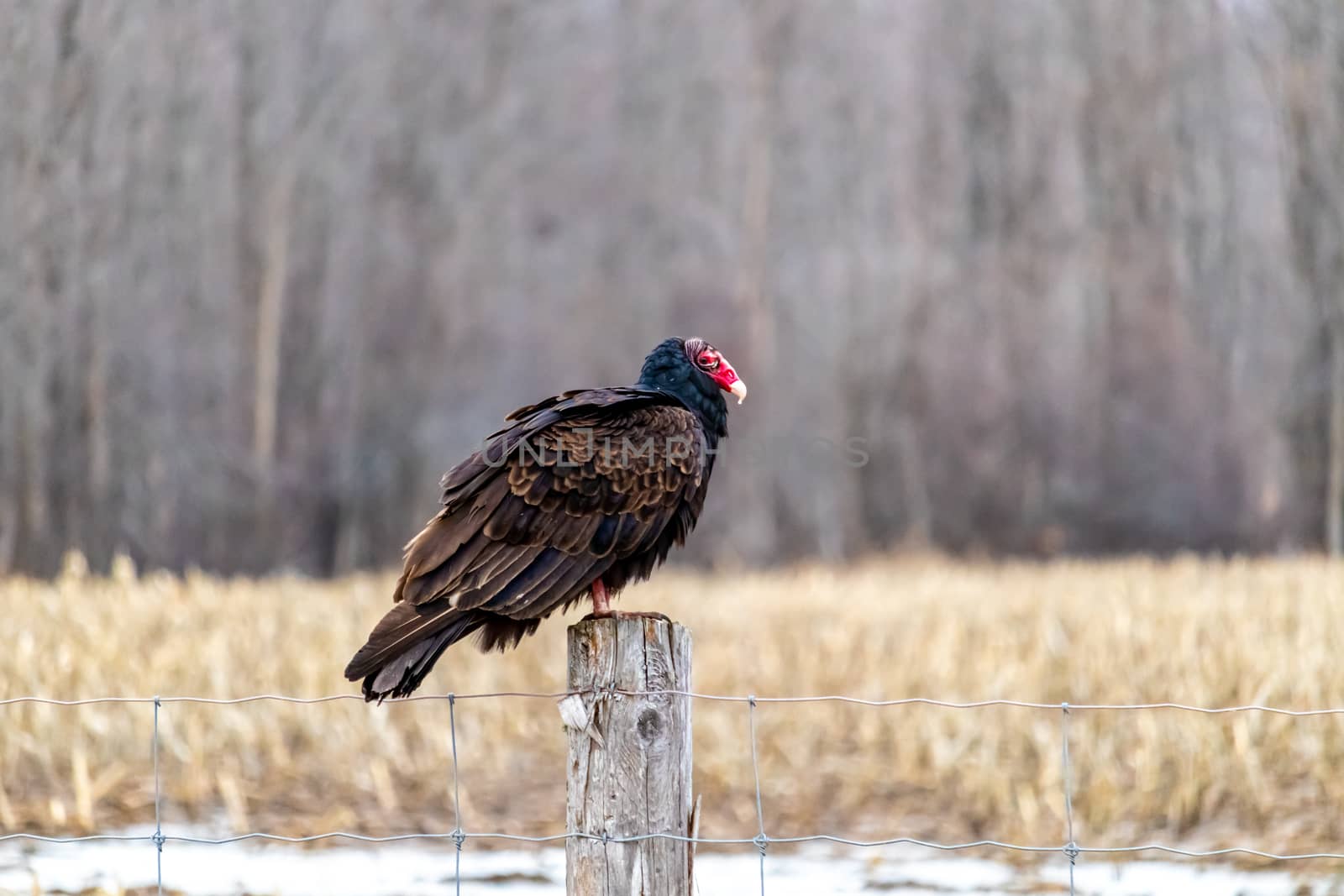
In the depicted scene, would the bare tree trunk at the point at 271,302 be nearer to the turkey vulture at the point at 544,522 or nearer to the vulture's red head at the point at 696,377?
the vulture's red head at the point at 696,377

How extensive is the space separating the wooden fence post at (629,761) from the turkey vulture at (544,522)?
359 millimetres

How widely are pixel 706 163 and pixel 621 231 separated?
1.66 metres

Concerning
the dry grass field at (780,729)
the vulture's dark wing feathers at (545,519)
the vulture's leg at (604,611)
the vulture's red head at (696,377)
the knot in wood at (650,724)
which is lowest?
the dry grass field at (780,729)

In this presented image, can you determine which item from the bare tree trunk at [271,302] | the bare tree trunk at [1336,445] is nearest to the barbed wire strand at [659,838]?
the bare tree trunk at [1336,445]

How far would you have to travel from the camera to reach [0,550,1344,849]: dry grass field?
6.10 metres

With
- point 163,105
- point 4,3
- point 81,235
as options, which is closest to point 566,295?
point 163,105

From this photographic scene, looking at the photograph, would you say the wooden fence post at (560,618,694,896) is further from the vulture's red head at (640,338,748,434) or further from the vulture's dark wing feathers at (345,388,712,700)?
the vulture's red head at (640,338,748,434)

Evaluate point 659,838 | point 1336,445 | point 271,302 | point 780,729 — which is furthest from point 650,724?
point 271,302

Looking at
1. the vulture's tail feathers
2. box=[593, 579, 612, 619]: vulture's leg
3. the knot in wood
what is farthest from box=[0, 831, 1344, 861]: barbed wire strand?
box=[593, 579, 612, 619]: vulture's leg

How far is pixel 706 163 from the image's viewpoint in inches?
852

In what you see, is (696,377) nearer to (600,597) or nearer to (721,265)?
(600,597)

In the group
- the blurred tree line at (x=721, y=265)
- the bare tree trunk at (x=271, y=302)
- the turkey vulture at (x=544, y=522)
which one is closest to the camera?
the turkey vulture at (x=544, y=522)

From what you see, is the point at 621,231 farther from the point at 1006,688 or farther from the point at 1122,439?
the point at 1006,688

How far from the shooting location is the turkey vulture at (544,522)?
3191 millimetres
